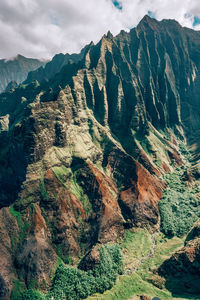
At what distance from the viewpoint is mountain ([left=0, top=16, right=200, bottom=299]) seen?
63625mm

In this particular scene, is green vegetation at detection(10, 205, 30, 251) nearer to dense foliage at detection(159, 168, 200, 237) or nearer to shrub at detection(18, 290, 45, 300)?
shrub at detection(18, 290, 45, 300)

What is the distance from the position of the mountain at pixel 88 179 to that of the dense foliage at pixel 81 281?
306 millimetres

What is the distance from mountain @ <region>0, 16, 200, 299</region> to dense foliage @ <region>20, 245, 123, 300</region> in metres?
0.31

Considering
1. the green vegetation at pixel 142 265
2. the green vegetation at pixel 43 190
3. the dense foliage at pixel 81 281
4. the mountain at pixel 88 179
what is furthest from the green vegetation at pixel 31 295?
the green vegetation at pixel 43 190

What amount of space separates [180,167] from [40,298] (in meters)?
98.5

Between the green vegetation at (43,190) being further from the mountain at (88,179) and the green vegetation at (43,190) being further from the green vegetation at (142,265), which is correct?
the green vegetation at (142,265)

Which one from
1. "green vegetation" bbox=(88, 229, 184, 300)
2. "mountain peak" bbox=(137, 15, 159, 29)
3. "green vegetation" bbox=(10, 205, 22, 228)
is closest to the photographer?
"green vegetation" bbox=(88, 229, 184, 300)

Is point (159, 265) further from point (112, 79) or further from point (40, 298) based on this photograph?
point (112, 79)

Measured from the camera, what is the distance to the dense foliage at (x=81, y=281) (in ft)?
187

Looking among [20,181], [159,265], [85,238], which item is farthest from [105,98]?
[159,265]

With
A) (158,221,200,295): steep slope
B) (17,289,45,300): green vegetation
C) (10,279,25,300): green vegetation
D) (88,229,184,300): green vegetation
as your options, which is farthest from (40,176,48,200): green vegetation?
(158,221,200,295): steep slope

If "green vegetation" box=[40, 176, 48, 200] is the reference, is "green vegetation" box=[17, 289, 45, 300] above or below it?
below

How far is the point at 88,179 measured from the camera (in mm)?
85312

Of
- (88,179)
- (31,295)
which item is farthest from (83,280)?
(88,179)
